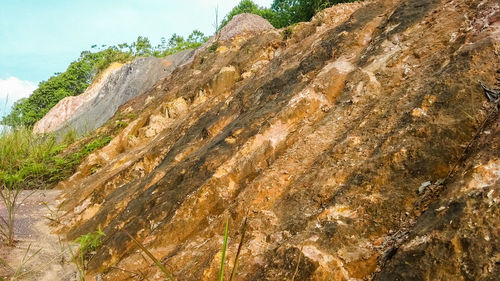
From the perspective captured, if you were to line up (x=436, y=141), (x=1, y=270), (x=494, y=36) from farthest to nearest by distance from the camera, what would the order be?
(x=1, y=270)
(x=494, y=36)
(x=436, y=141)

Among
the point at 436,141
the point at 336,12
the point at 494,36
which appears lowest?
the point at 436,141

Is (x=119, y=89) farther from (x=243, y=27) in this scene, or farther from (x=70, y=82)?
(x=70, y=82)

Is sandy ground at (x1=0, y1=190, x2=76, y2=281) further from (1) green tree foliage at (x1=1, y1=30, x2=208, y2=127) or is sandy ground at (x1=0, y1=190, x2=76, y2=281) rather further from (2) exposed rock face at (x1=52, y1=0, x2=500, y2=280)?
(1) green tree foliage at (x1=1, y1=30, x2=208, y2=127)

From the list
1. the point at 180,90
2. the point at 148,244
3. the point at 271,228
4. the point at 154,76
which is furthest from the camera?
the point at 154,76

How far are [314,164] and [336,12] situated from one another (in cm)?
541

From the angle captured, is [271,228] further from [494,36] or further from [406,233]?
[494,36]

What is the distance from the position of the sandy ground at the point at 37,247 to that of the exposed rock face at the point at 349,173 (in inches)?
13.9

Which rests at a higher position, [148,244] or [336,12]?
[336,12]

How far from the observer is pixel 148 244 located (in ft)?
12.6

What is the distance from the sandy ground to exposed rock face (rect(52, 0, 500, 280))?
13.9 inches

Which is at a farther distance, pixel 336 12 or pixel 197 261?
pixel 336 12

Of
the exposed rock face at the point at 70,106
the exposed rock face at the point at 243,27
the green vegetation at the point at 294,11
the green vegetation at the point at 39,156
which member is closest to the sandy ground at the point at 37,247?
Result: the green vegetation at the point at 39,156

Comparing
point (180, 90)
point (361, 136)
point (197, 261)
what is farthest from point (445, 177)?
point (180, 90)

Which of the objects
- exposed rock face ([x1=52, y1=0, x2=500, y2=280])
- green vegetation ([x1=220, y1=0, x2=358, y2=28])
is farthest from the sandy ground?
green vegetation ([x1=220, y1=0, x2=358, y2=28])
